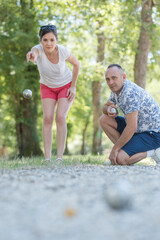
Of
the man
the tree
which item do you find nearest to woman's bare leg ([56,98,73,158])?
the man

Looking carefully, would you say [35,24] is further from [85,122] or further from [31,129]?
[85,122]

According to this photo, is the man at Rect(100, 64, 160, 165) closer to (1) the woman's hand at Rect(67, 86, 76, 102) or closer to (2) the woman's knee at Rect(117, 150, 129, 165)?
(2) the woman's knee at Rect(117, 150, 129, 165)

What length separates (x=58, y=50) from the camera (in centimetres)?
471

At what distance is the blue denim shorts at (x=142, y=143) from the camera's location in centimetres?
462

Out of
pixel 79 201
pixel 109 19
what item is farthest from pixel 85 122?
pixel 79 201

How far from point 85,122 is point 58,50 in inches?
690

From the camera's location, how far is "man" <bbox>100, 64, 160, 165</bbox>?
431 centimetres

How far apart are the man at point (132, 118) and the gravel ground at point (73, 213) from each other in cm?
184

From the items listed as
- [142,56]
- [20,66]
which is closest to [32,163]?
[142,56]

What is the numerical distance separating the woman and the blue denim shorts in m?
1.00

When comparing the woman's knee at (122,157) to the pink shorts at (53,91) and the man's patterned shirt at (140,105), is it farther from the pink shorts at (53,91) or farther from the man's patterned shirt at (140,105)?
the pink shorts at (53,91)

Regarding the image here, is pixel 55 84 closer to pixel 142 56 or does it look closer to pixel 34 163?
pixel 34 163

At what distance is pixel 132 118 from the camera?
14.0 ft

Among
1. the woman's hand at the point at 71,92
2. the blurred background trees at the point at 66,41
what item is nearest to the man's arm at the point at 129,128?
the woman's hand at the point at 71,92
